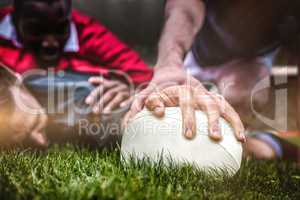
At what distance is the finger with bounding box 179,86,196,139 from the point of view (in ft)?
8.21

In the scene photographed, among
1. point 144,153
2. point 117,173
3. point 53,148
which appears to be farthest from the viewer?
point 53,148

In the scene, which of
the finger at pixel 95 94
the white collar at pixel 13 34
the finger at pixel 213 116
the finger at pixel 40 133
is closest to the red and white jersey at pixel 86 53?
the white collar at pixel 13 34

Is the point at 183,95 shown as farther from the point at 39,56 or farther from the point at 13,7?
the point at 13,7

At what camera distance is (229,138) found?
2.54 m

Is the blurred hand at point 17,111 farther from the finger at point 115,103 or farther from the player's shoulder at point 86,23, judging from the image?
the player's shoulder at point 86,23

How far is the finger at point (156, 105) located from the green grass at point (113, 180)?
0.83 ft

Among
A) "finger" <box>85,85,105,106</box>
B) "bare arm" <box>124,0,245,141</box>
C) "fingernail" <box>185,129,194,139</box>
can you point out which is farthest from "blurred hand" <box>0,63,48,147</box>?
"fingernail" <box>185,129,194,139</box>

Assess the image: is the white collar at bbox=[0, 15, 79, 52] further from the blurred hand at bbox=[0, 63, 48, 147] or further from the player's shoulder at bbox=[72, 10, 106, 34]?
the blurred hand at bbox=[0, 63, 48, 147]

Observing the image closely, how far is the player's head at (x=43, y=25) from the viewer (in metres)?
3.32

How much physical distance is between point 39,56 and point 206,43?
1079 millimetres

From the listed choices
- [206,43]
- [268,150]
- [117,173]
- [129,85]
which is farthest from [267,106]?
[117,173]

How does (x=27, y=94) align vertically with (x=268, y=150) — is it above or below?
above

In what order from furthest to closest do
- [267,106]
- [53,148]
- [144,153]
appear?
[267,106] < [53,148] < [144,153]

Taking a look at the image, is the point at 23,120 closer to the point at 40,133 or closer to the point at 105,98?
the point at 40,133
